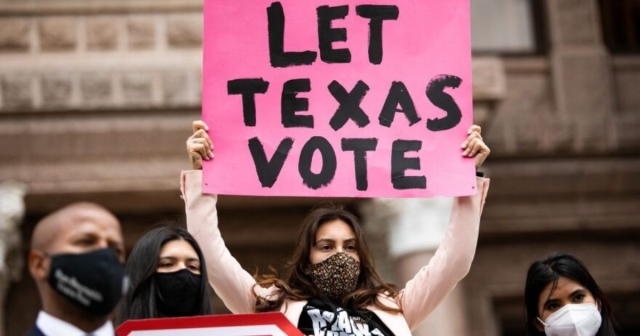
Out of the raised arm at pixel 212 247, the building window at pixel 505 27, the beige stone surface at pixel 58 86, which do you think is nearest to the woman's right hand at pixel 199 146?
the raised arm at pixel 212 247

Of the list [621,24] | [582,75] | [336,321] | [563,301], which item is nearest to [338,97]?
[336,321]

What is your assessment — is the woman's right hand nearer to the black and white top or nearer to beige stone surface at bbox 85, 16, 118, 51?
the black and white top

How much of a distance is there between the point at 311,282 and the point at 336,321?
0.19m

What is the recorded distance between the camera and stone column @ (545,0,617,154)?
10539 mm

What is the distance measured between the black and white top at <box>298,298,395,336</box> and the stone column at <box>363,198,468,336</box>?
526 cm

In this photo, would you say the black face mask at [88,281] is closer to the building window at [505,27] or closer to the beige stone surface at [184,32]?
the beige stone surface at [184,32]

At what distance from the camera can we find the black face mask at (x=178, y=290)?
394cm

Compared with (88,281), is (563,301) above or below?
below

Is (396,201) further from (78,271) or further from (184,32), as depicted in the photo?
(78,271)

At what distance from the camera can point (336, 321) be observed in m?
4.16

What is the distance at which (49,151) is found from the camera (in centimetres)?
948

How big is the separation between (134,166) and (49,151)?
0.57m

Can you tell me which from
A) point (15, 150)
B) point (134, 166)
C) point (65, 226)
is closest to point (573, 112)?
point (134, 166)

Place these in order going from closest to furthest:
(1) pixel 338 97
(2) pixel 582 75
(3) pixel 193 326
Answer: (3) pixel 193 326
(1) pixel 338 97
(2) pixel 582 75
